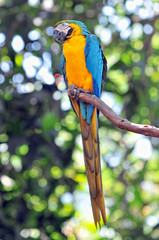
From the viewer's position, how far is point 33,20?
171 cm

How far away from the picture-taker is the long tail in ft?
3.37

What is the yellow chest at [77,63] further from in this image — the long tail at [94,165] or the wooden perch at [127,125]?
the wooden perch at [127,125]

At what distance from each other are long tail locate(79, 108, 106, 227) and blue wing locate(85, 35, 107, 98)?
12 centimetres

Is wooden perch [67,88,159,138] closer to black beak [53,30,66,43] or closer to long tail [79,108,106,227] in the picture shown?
long tail [79,108,106,227]

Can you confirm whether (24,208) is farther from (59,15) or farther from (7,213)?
(59,15)

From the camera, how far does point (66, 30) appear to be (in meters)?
1.25

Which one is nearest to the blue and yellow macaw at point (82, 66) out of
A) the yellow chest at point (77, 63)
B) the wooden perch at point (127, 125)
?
the yellow chest at point (77, 63)

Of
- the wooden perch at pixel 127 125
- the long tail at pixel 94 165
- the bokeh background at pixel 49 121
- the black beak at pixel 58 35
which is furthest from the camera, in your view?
the bokeh background at pixel 49 121

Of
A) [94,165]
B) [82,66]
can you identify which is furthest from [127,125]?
[82,66]

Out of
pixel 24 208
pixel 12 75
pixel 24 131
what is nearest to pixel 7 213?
pixel 24 208

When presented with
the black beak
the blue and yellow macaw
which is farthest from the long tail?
the black beak

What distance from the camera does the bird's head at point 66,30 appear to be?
1.23 m

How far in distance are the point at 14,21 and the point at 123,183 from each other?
115cm

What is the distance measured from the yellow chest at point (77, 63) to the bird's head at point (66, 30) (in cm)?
2
